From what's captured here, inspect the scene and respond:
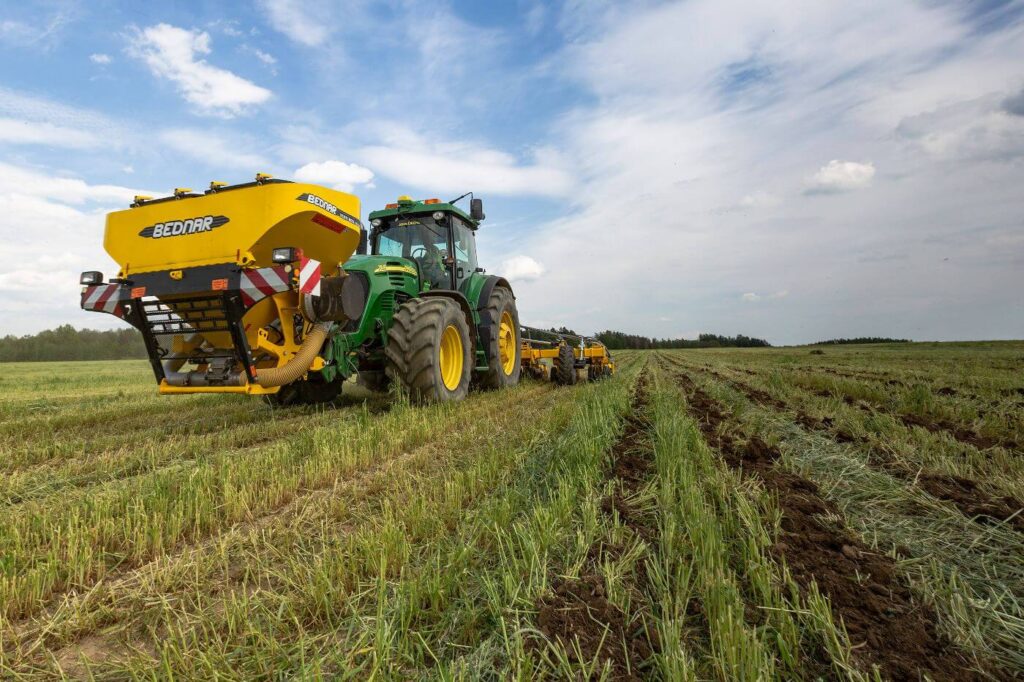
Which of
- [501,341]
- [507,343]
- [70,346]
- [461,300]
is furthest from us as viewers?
[70,346]

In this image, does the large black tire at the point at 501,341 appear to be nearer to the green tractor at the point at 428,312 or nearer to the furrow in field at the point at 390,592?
A: the green tractor at the point at 428,312

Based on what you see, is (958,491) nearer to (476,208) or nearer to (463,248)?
Result: (476,208)

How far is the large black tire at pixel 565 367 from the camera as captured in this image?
9539 millimetres

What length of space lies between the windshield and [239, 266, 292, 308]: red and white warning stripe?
2.86m

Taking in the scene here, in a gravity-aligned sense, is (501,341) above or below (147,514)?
above

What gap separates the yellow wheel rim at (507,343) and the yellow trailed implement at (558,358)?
0.67m

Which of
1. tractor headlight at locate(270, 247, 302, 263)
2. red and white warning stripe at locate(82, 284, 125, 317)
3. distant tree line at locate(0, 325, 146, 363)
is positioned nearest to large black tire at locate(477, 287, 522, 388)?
tractor headlight at locate(270, 247, 302, 263)

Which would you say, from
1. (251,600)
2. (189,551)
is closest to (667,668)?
(251,600)

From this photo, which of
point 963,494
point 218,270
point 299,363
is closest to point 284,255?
point 218,270

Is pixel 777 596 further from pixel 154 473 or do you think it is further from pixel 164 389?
pixel 164 389

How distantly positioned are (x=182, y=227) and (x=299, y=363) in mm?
1526

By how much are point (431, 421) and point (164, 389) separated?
2.35 metres

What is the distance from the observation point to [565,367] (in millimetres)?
9547

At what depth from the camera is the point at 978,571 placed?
175cm
